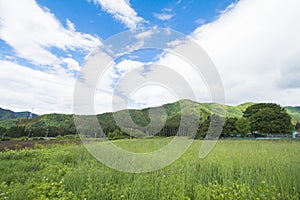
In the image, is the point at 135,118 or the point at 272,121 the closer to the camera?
the point at 135,118

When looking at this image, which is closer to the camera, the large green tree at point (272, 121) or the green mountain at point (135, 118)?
the green mountain at point (135, 118)

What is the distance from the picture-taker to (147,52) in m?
6.96

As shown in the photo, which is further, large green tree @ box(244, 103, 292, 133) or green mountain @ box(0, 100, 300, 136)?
large green tree @ box(244, 103, 292, 133)

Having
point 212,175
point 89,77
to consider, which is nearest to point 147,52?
point 89,77

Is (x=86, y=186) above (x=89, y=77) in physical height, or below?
below

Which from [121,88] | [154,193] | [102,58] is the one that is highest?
[102,58]

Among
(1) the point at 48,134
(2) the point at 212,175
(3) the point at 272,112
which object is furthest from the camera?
(1) the point at 48,134

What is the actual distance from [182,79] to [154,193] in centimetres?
415

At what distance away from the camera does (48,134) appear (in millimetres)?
45531

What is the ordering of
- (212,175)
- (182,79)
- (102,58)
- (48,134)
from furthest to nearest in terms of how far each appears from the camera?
(48,134)
(182,79)
(102,58)
(212,175)

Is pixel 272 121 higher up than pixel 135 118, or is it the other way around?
pixel 272 121

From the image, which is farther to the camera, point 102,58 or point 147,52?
point 147,52

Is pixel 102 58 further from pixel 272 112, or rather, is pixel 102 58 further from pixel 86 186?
pixel 272 112

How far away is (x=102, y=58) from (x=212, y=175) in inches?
173
